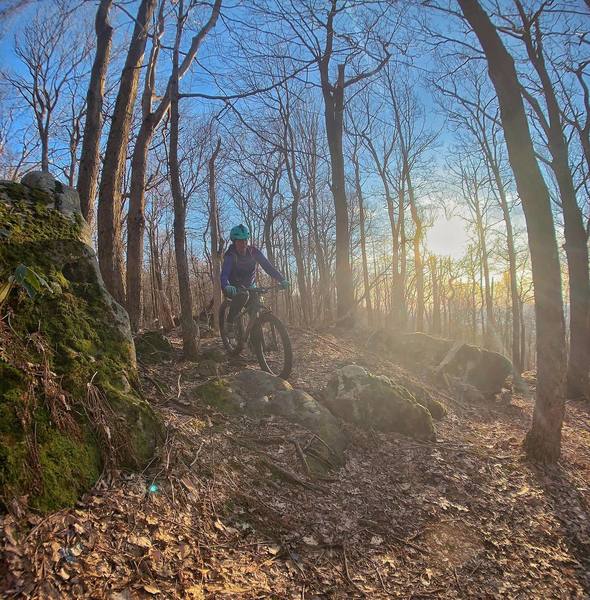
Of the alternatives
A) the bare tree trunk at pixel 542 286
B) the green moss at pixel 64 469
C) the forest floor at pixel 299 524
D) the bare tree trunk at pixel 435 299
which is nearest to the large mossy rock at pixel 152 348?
the forest floor at pixel 299 524

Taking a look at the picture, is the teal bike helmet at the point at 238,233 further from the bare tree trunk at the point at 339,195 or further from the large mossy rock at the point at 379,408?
the bare tree trunk at the point at 339,195

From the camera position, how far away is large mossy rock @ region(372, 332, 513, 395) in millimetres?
8617

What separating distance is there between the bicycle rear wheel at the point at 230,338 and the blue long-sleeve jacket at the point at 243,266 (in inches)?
16.9

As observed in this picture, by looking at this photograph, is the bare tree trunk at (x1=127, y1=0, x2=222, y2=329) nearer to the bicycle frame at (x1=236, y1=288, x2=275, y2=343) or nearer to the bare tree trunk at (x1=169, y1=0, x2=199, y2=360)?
the bare tree trunk at (x1=169, y1=0, x2=199, y2=360)

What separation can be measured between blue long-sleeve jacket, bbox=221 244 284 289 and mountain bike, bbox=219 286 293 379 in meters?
0.33

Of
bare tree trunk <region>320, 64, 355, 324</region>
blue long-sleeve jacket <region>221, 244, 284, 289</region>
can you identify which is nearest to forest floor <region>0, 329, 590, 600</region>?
blue long-sleeve jacket <region>221, 244, 284, 289</region>

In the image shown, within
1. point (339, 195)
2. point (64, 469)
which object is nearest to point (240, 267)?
point (64, 469)

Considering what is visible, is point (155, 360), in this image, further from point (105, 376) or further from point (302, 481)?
point (302, 481)

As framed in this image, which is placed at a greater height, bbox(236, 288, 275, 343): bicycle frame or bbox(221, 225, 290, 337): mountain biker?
bbox(221, 225, 290, 337): mountain biker

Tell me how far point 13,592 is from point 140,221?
750 cm

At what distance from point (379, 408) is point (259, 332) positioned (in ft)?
6.76

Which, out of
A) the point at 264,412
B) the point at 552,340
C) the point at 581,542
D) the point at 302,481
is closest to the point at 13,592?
the point at 302,481

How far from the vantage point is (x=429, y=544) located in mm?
3041

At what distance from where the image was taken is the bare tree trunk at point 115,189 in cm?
668
